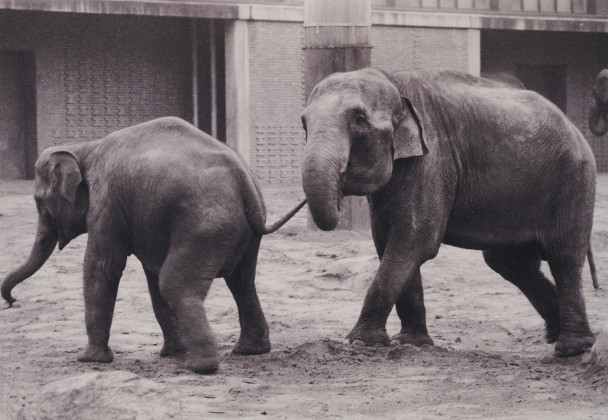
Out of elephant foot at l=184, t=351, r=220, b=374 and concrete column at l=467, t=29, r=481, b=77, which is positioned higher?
concrete column at l=467, t=29, r=481, b=77

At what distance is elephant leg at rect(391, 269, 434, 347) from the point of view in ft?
24.5

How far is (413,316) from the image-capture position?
750 cm

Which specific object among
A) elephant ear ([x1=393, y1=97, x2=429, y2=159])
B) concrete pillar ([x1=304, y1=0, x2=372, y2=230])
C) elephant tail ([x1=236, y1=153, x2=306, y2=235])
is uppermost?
concrete pillar ([x1=304, y1=0, x2=372, y2=230])

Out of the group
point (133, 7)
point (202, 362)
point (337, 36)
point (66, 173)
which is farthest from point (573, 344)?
point (133, 7)

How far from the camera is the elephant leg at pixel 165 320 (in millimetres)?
7258

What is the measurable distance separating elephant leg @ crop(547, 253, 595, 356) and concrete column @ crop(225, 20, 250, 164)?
16.2 meters

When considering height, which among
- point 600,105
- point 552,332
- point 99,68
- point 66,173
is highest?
point 99,68

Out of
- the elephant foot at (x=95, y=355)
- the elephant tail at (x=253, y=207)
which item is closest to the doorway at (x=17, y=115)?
the elephant foot at (x=95, y=355)

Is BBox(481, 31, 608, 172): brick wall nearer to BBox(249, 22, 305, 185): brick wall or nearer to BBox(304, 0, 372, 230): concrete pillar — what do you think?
BBox(249, 22, 305, 185): brick wall

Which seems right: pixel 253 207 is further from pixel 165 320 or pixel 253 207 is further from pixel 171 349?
pixel 171 349

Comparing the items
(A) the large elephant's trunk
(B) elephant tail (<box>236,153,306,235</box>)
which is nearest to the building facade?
(A) the large elephant's trunk

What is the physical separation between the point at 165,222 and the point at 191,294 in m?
0.47

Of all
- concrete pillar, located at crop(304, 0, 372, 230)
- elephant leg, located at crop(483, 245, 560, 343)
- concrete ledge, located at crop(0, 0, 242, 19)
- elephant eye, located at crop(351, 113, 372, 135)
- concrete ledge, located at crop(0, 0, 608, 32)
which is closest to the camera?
elephant eye, located at crop(351, 113, 372, 135)

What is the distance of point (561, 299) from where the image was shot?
7.36m
